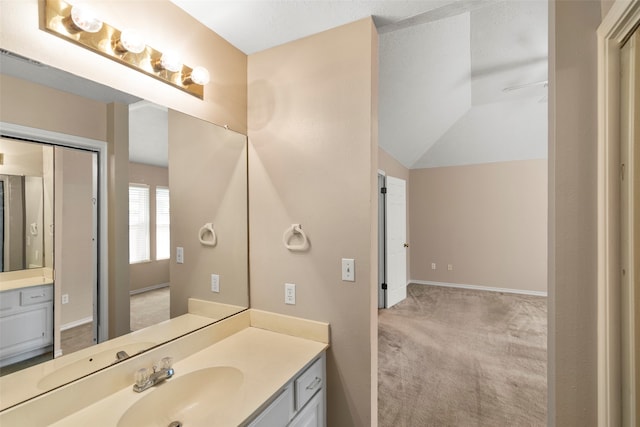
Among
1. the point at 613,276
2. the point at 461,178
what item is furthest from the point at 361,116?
the point at 461,178

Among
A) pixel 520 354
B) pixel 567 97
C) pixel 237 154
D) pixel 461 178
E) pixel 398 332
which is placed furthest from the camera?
pixel 461 178

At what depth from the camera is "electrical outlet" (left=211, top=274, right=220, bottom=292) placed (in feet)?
5.24

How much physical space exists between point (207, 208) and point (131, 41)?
81 centimetres

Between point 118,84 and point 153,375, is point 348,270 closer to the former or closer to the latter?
point 153,375

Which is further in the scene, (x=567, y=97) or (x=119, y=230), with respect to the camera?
(x=119, y=230)

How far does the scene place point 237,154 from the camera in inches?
67.5

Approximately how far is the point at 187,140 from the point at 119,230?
548 mm

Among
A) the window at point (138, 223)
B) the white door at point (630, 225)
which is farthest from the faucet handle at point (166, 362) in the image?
the white door at point (630, 225)

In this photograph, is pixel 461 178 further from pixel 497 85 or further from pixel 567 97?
pixel 567 97

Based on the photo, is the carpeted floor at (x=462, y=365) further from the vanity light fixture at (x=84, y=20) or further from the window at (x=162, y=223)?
the vanity light fixture at (x=84, y=20)

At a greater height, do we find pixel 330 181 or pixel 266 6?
pixel 266 6

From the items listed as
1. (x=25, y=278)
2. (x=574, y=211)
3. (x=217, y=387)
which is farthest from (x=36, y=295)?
(x=574, y=211)

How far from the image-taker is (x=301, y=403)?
4.07 ft

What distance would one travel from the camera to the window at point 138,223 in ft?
4.07
